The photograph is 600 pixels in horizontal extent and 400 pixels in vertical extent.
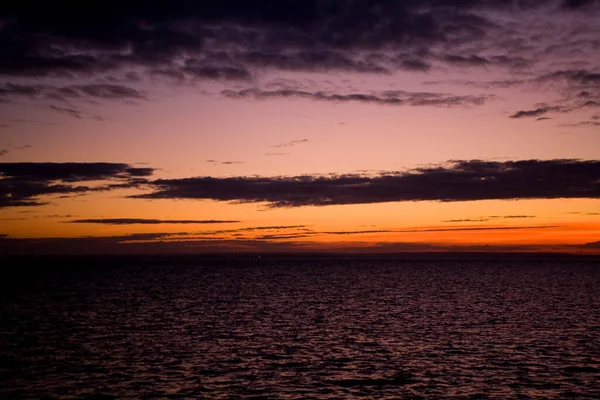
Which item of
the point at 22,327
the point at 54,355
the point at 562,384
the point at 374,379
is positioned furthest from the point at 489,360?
the point at 22,327

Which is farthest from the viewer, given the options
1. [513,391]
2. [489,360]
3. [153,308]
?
[153,308]

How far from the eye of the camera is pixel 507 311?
8156 centimetres

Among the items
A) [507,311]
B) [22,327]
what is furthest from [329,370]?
[507,311]

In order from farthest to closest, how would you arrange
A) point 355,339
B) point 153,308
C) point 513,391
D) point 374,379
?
point 153,308
point 355,339
point 374,379
point 513,391

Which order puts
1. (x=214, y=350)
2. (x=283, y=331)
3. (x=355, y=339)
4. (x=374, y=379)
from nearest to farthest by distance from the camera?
(x=374, y=379), (x=214, y=350), (x=355, y=339), (x=283, y=331)

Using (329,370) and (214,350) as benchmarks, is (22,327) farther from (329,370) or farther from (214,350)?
(329,370)

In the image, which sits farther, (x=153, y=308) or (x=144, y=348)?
Result: (x=153, y=308)

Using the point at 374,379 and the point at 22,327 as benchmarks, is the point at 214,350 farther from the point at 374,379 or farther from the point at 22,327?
the point at 22,327

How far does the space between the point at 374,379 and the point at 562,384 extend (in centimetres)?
1184

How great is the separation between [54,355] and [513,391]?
1341 inches

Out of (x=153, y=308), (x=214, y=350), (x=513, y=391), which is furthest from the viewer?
(x=153, y=308)

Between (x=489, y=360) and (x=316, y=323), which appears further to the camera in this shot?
(x=316, y=323)

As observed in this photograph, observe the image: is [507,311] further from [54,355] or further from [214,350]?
[54,355]

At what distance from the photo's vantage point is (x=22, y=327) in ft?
219
